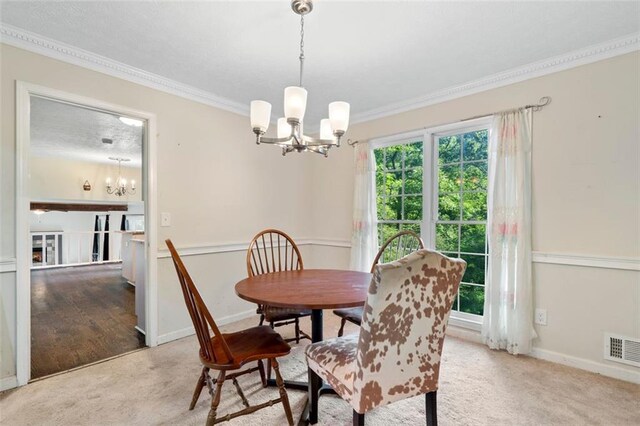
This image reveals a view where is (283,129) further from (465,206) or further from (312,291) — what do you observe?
(465,206)

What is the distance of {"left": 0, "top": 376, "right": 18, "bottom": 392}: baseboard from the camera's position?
6.43 feet

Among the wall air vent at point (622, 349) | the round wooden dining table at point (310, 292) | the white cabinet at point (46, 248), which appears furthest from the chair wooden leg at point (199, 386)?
the white cabinet at point (46, 248)

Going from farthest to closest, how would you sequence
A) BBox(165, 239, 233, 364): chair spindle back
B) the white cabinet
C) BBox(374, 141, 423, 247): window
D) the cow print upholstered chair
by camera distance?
the white cabinet, BBox(374, 141, 423, 247): window, BBox(165, 239, 233, 364): chair spindle back, the cow print upholstered chair

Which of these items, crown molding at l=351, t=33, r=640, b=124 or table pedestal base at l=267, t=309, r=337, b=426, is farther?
crown molding at l=351, t=33, r=640, b=124

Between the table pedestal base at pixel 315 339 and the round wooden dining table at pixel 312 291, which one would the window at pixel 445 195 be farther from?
the table pedestal base at pixel 315 339

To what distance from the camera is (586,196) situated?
2.29 metres

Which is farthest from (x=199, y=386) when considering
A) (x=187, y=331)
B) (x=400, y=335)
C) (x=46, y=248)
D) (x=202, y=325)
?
(x=46, y=248)

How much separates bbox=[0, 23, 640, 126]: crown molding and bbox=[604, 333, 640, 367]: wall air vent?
2069 millimetres

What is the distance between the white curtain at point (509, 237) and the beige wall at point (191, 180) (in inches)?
92.6

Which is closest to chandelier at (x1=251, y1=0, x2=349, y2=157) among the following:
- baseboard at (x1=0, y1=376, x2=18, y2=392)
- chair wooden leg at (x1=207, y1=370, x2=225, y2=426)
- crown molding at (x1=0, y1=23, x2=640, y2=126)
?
chair wooden leg at (x1=207, y1=370, x2=225, y2=426)

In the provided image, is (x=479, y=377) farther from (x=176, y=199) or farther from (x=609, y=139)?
(x=176, y=199)

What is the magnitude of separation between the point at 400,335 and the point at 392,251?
5.95 feet

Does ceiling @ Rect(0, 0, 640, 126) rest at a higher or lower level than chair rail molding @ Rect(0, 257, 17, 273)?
higher

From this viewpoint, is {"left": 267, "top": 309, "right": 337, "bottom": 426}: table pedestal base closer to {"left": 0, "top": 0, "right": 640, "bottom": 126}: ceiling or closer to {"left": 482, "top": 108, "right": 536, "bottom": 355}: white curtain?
{"left": 482, "top": 108, "right": 536, "bottom": 355}: white curtain
